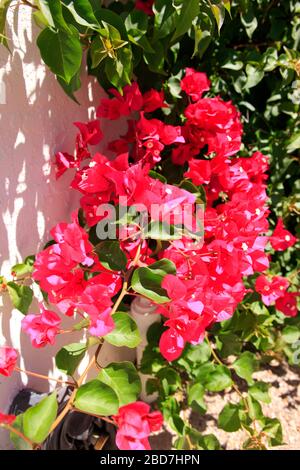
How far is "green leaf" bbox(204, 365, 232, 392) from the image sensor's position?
1061 mm

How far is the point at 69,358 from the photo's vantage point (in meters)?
0.69

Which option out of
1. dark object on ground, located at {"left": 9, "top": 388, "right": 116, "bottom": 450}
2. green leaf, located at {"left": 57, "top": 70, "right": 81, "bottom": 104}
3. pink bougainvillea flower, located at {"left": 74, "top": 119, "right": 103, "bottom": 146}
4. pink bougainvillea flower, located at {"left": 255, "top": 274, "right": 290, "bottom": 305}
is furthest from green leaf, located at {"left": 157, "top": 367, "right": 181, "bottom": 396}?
green leaf, located at {"left": 57, "top": 70, "right": 81, "bottom": 104}

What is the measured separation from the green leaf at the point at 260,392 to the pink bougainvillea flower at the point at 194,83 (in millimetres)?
762

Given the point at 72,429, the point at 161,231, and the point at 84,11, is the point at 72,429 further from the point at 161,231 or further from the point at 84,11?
the point at 84,11

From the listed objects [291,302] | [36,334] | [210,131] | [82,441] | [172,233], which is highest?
[210,131]

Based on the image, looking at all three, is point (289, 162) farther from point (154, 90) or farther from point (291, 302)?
point (154, 90)

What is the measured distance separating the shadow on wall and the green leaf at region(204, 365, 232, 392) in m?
0.41

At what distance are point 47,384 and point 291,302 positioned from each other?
0.75 metres

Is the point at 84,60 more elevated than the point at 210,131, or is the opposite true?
the point at 84,60

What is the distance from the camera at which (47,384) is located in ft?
3.18

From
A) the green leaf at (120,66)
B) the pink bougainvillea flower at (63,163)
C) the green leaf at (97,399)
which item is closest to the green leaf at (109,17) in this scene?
the green leaf at (120,66)

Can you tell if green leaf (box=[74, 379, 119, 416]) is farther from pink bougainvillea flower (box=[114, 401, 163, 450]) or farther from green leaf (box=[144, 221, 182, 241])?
green leaf (box=[144, 221, 182, 241])

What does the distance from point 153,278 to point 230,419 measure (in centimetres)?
56

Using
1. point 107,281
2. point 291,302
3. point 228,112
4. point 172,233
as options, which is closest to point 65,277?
point 107,281
